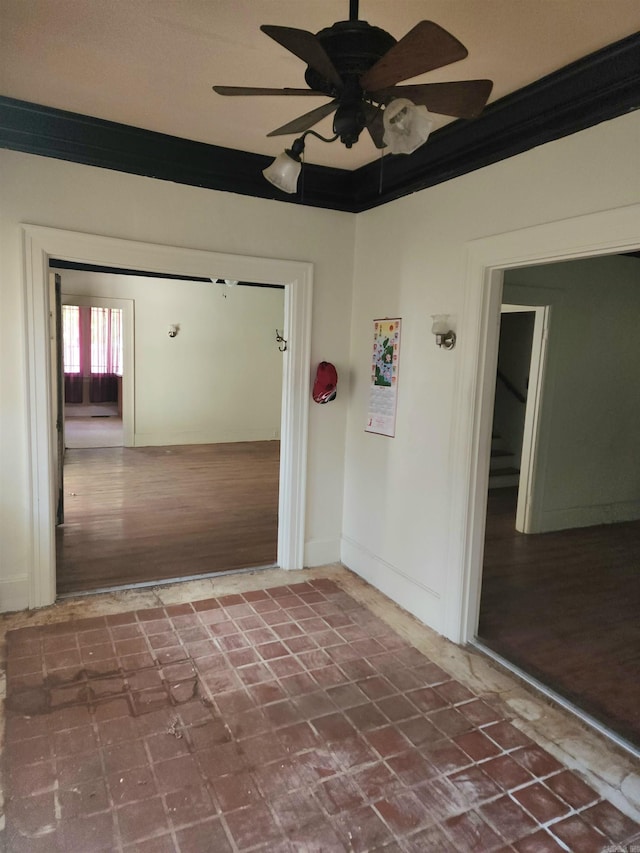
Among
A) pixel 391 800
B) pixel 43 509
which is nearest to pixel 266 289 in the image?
pixel 43 509

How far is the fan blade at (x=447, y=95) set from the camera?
1.61 meters

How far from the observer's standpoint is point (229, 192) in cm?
348

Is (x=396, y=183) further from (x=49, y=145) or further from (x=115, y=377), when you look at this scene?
(x=115, y=377)

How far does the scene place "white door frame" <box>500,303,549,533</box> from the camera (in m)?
4.73

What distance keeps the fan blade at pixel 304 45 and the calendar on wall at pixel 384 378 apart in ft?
6.64

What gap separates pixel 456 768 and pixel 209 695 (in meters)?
1.08

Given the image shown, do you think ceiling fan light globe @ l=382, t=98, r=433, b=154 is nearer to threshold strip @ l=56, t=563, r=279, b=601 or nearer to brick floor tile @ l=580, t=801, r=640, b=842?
brick floor tile @ l=580, t=801, r=640, b=842

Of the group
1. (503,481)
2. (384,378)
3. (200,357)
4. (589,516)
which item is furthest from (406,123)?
(200,357)

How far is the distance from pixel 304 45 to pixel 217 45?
1.02 m

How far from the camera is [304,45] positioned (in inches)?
55.4

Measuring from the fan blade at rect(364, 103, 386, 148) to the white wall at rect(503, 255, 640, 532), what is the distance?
2961mm

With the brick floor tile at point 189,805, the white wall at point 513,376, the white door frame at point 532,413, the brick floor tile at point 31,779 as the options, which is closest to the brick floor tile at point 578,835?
the brick floor tile at point 189,805

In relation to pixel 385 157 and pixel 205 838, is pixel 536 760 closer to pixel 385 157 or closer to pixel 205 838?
pixel 205 838

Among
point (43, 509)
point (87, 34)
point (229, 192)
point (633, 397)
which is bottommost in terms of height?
point (43, 509)
